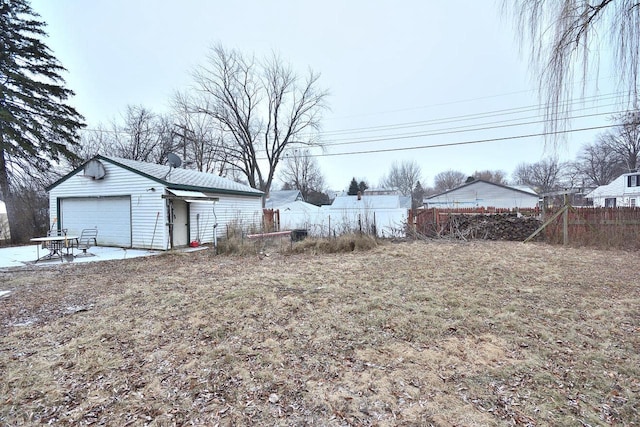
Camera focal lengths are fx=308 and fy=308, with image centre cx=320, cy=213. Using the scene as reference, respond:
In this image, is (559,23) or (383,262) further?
(383,262)

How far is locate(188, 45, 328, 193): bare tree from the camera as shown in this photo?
24766mm

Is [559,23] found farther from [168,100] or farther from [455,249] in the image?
[168,100]

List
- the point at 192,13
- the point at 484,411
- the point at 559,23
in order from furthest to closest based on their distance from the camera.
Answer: the point at 192,13 → the point at 559,23 → the point at 484,411

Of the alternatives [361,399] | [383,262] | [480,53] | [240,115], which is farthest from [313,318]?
[240,115]

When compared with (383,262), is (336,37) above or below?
above

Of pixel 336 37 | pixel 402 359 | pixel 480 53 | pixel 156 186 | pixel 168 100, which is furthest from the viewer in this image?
pixel 168 100

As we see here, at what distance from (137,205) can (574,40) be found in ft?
38.5

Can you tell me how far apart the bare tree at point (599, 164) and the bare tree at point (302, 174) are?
1336 inches

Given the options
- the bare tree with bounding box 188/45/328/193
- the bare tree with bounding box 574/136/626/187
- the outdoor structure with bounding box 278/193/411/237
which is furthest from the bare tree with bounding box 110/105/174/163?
the bare tree with bounding box 574/136/626/187

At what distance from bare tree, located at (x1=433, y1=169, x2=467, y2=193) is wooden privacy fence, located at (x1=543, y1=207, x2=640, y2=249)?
145 ft

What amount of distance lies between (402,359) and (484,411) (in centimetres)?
78

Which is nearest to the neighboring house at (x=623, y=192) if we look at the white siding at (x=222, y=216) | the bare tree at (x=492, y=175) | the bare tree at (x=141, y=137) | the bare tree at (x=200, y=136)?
the bare tree at (x=492, y=175)

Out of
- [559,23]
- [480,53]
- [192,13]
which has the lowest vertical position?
[559,23]

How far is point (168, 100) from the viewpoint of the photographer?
24.0m
